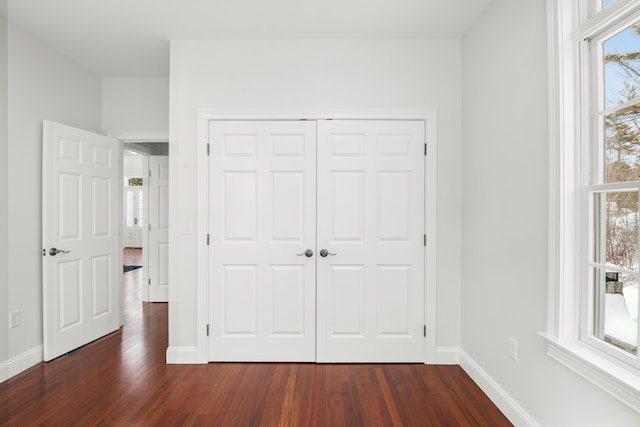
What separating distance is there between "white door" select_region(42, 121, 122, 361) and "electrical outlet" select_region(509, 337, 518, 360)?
3.62 m

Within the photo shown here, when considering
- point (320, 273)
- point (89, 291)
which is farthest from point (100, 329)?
point (320, 273)

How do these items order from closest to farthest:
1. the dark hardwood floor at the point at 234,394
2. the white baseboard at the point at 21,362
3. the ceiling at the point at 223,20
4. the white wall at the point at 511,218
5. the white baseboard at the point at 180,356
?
the white wall at the point at 511,218, the dark hardwood floor at the point at 234,394, the ceiling at the point at 223,20, the white baseboard at the point at 21,362, the white baseboard at the point at 180,356

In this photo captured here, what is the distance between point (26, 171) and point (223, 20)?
2.05 meters

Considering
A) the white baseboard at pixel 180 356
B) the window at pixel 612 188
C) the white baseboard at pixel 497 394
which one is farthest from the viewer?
the white baseboard at pixel 180 356

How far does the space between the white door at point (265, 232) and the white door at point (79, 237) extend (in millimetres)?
1364

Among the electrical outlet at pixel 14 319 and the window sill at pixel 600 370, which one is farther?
the electrical outlet at pixel 14 319

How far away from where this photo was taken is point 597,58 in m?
1.56

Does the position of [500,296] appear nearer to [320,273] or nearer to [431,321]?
[431,321]

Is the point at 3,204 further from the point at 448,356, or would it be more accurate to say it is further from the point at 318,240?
the point at 448,356

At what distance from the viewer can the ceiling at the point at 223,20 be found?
2.34 meters

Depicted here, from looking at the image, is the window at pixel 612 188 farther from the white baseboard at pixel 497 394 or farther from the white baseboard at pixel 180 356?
the white baseboard at pixel 180 356

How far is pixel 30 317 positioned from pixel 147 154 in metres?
2.58

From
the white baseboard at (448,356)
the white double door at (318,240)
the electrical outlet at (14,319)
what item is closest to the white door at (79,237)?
the electrical outlet at (14,319)

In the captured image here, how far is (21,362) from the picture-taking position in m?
2.62
